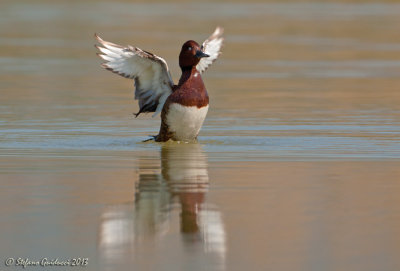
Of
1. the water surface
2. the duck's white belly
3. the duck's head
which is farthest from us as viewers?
the duck's head

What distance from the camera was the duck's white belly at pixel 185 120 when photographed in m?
11.2

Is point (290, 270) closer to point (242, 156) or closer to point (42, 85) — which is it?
point (242, 156)

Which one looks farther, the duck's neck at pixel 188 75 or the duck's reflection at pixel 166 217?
the duck's neck at pixel 188 75

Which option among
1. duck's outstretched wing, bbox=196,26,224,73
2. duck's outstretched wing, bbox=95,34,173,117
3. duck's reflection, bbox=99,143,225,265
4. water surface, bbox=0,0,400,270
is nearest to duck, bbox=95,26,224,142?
duck's outstretched wing, bbox=95,34,173,117

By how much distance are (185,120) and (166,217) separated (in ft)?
13.1

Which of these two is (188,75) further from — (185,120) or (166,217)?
(166,217)

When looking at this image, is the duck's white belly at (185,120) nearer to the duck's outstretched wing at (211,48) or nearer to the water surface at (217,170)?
the water surface at (217,170)

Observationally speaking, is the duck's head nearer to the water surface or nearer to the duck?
the duck

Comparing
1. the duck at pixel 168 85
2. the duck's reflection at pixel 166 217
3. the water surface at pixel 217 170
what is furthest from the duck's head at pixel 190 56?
Answer: the duck's reflection at pixel 166 217

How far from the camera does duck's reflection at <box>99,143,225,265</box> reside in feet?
21.7

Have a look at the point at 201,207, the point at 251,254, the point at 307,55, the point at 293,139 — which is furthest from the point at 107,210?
the point at 307,55

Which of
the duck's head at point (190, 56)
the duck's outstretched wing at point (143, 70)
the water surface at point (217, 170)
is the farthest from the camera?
the duck's head at point (190, 56)

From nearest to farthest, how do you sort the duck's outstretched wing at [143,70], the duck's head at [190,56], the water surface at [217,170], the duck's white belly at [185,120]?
the water surface at [217,170]
the duck's white belly at [185,120]
the duck's outstretched wing at [143,70]
the duck's head at [190,56]

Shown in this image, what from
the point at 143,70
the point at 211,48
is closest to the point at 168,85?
the point at 143,70
